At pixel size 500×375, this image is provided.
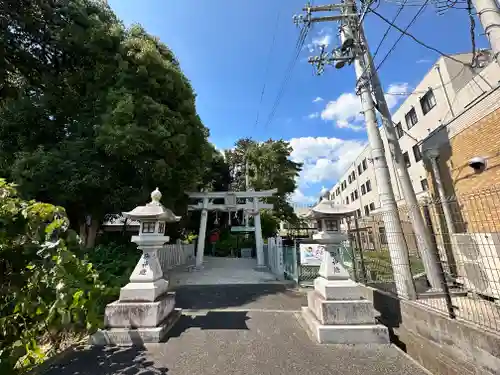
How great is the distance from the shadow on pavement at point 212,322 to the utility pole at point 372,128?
2.89m

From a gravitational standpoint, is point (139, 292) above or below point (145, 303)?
above

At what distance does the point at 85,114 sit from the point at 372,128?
8.62 meters

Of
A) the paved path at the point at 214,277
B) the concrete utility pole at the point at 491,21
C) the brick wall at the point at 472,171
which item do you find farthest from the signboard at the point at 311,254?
the concrete utility pole at the point at 491,21

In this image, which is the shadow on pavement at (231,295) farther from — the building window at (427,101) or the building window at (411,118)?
the building window at (411,118)

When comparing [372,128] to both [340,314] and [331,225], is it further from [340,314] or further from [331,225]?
[340,314]

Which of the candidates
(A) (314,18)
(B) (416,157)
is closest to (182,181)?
(A) (314,18)

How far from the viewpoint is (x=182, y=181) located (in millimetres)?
8828

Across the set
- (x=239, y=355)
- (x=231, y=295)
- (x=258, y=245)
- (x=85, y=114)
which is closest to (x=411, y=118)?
(x=258, y=245)

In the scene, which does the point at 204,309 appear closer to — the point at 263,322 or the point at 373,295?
the point at 263,322

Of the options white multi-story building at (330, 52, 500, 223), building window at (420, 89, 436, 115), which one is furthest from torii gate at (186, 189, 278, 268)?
building window at (420, 89, 436, 115)

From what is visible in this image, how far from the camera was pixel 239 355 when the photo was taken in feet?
10.0

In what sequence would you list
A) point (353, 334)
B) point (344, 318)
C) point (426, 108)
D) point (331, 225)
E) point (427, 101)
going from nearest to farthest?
point (353, 334) < point (344, 318) < point (331, 225) < point (427, 101) < point (426, 108)

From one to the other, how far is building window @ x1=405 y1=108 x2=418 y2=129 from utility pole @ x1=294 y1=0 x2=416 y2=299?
1216 cm

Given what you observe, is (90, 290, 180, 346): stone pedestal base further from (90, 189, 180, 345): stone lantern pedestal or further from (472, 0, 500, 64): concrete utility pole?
(472, 0, 500, 64): concrete utility pole
